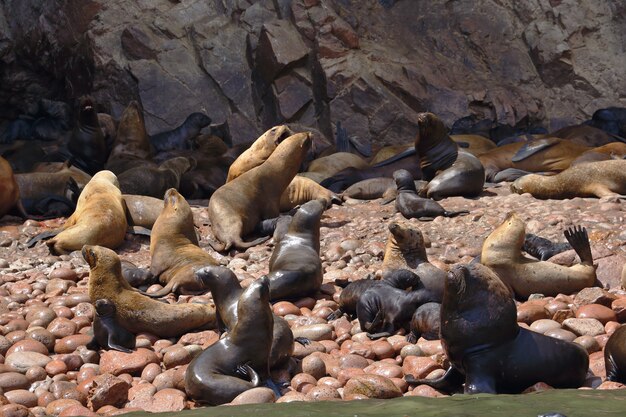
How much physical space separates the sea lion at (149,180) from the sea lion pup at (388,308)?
544 cm

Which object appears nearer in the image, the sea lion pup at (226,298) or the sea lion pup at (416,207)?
the sea lion pup at (226,298)

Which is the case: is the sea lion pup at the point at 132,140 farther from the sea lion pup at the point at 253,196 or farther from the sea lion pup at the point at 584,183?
the sea lion pup at the point at 584,183

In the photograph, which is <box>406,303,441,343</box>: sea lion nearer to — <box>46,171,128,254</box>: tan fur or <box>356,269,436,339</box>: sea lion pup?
<box>356,269,436,339</box>: sea lion pup

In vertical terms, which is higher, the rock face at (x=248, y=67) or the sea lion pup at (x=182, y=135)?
the rock face at (x=248, y=67)

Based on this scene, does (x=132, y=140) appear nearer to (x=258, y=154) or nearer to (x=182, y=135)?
(x=182, y=135)

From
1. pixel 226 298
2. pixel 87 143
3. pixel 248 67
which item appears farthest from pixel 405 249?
pixel 248 67

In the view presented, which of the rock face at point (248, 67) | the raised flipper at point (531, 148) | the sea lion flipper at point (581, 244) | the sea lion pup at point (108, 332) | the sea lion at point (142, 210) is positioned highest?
the rock face at point (248, 67)

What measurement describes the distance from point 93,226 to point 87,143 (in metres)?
4.49

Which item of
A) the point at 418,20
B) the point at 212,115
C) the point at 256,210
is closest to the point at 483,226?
the point at 256,210

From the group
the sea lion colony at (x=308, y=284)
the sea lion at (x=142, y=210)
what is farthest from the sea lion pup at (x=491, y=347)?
the sea lion at (x=142, y=210)

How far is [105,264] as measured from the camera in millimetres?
6414

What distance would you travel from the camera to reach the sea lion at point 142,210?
957 centimetres

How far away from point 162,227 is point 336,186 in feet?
12.7

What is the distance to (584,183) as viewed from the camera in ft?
31.9
